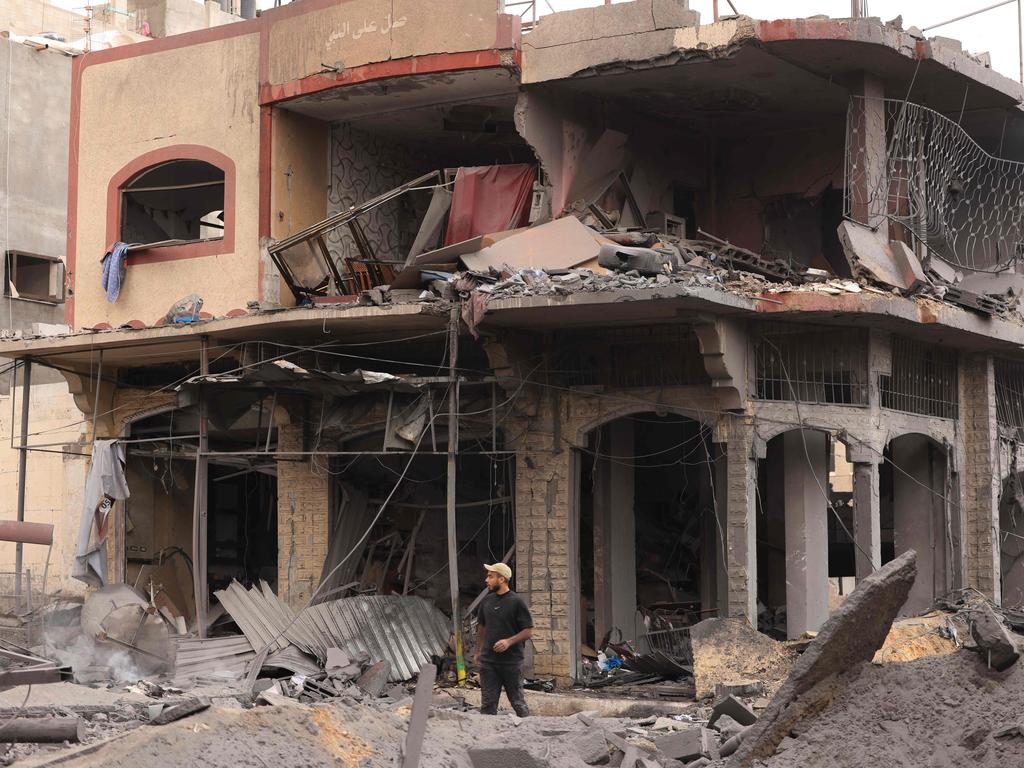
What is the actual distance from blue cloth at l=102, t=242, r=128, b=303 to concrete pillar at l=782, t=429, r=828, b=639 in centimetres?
832

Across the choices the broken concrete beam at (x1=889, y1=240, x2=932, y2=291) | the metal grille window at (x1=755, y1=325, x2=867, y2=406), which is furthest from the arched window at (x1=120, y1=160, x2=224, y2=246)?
the broken concrete beam at (x1=889, y1=240, x2=932, y2=291)

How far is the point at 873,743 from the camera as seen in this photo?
8.81 metres

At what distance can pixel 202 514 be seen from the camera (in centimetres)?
1641

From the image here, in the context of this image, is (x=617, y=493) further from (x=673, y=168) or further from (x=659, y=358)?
(x=673, y=168)

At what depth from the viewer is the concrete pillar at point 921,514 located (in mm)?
17984

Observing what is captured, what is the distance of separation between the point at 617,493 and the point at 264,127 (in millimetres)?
5923

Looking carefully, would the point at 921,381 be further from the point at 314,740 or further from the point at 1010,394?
the point at 314,740

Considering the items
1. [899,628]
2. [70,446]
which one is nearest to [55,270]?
[70,446]

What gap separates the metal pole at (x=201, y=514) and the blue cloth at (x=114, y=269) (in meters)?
2.37

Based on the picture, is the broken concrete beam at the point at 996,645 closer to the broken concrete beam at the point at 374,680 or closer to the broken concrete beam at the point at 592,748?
the broken concrete beam at the point at 592,748

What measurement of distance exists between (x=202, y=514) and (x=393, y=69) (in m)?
5.25

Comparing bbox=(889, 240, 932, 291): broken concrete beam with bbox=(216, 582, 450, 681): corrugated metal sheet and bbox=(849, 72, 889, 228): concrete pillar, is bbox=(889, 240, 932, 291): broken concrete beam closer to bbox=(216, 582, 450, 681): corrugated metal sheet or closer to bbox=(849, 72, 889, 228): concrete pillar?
bbox=(849, 72, 889, 228): concrete pillar

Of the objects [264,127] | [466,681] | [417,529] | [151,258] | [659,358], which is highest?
[264,127]

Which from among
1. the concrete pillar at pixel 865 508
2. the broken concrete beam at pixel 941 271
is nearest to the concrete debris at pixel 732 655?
the concrete pillar at pixel 865 508
